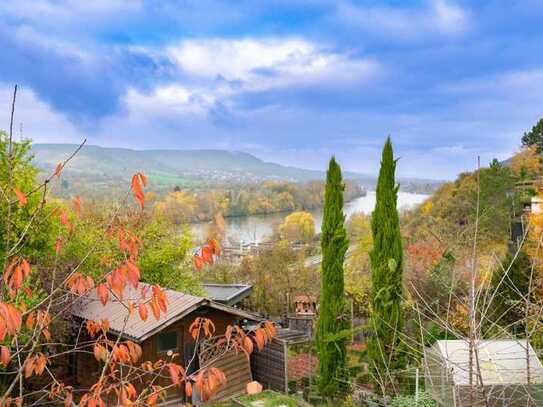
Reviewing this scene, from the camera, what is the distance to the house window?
472 inches

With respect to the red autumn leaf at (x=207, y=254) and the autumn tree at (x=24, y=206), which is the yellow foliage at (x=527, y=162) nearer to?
the autumn tree at (x=24, y=206)

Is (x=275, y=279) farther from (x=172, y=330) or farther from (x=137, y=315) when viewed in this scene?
(x=137, y=315)

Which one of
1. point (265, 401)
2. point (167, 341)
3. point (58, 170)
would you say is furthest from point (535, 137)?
point (58, 170)

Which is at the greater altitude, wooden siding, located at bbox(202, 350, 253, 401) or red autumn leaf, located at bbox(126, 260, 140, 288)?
red autumn leaf, located at bbox(126, 260, 140, 288)

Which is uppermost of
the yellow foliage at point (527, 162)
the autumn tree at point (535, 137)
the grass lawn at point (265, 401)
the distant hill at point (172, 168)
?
the distant hill at point (172, 168)

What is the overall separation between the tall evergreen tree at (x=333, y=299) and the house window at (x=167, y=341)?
372 cm

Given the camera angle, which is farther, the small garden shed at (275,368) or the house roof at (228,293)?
the house roof at (228,293)

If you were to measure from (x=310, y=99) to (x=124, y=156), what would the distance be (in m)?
125

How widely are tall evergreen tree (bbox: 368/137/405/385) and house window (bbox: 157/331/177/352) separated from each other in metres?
4.91

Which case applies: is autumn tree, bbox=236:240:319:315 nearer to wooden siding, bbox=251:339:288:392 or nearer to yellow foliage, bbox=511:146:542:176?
wooden siding, bbox=251:339:288:392

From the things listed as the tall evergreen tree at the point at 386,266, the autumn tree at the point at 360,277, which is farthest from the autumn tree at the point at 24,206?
the autumn tree at the point at 360,277

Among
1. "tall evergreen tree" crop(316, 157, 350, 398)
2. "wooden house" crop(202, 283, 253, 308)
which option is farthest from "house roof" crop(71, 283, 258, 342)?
"wooden house" crop(202, 283, 253, 308)

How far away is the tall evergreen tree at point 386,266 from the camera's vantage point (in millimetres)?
11867

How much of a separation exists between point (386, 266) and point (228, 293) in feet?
24.1
